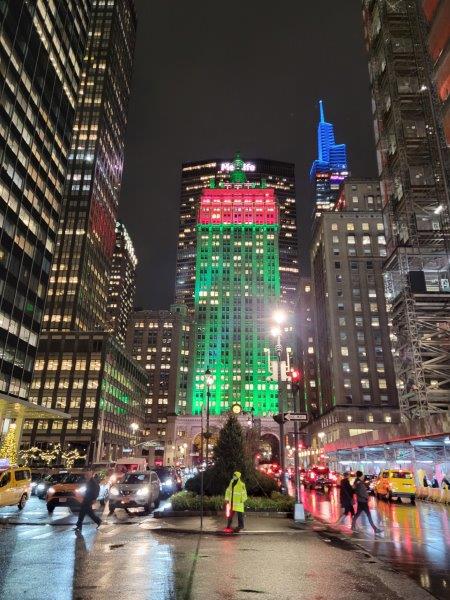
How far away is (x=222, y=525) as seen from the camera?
1630cm

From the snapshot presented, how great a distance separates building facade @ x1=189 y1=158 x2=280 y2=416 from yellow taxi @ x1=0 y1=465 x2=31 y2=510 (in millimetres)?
137668

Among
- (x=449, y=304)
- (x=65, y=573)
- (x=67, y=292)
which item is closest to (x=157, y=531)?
(x=65, y=573)

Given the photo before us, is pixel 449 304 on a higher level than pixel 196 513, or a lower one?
higher

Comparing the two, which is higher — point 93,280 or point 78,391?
point 93,280

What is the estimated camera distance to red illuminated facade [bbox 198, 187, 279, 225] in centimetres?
18625

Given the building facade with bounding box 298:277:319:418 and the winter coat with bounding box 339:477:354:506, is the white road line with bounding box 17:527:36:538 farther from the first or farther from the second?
the building facade with bounding box 298:277:319:418

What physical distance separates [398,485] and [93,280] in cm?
12207

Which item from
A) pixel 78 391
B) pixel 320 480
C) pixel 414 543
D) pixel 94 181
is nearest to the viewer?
pixel 414 543

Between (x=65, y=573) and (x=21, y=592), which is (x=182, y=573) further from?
(x=21, y=592)

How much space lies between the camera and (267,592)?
763 cm

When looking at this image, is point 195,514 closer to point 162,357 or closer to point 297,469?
point 297,469

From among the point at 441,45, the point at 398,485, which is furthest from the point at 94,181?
the point at 441,45

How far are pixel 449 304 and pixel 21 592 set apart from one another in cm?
6315

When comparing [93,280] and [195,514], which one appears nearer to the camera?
[195,514]
